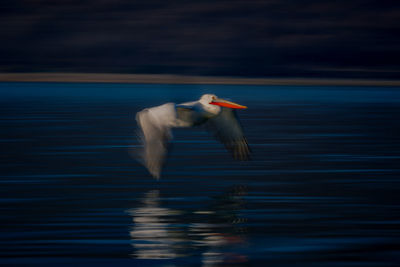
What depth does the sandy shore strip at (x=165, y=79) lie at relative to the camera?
50.0 m

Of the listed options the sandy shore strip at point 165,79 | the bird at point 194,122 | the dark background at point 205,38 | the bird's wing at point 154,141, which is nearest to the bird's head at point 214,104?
the bird at point 194,122

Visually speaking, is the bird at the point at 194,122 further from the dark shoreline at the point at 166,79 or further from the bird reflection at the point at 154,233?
the dark shoreline at the point at 166,79

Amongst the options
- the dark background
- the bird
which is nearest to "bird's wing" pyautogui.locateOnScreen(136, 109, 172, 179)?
the bird

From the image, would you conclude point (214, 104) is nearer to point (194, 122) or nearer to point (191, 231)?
point (194, 122)

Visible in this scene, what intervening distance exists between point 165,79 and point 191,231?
46179 millimetres

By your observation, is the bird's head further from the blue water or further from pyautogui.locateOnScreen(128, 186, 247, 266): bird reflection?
pyautogui.locateOnScreen(128, 186, 247, 266): bird reflection

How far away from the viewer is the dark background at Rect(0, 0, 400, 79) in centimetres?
5778

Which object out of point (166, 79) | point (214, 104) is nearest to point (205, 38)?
point (166, 79)

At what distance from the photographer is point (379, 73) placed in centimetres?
5519

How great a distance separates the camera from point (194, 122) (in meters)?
8.28

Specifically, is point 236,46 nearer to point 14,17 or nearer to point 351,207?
point 14,17

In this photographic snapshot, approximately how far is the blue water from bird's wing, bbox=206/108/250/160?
33 cm

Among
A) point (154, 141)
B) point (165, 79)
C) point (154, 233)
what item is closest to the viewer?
point (154, 233)

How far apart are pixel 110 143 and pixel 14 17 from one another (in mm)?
60153
